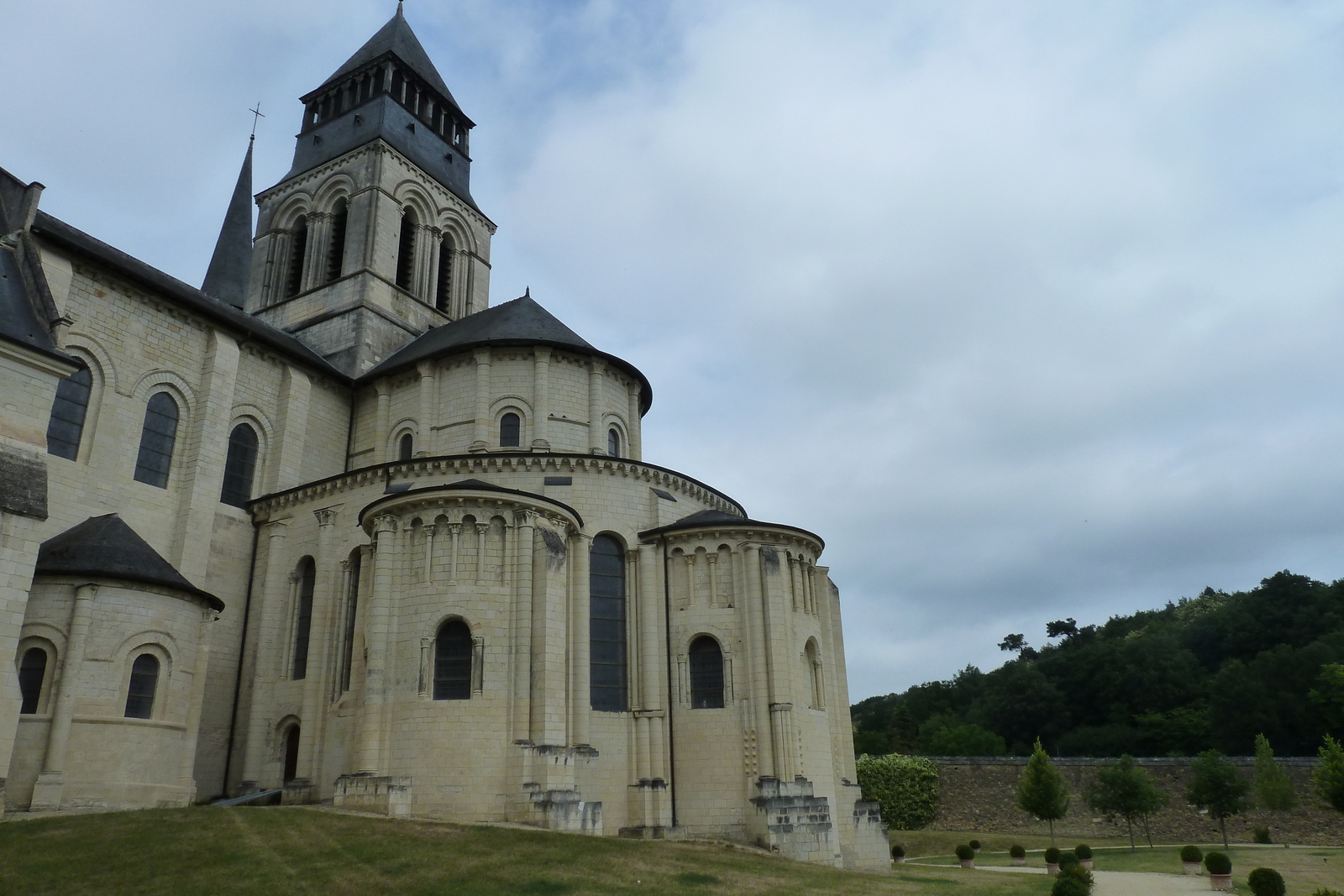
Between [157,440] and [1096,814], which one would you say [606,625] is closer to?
[157,440]

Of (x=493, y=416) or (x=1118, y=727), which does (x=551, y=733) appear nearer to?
(x=493, y=416)

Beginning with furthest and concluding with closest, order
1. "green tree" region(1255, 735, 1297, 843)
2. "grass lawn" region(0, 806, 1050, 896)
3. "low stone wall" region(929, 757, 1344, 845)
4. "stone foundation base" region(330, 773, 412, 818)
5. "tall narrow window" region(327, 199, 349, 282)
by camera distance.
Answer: "tall narrow window" region(327, 199, 349, 282), "low stone wall" region(929, 757, 1344, 845), "green tree" region(1255, 735, 1297, 843), "stone foundation base" region(330, 773, 412, 818), "grass lawn" region(0, 806, 1050, 896)

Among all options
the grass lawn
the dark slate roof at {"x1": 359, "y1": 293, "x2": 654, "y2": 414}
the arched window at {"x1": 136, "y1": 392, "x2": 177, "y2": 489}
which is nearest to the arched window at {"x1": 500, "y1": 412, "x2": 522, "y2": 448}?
the dark slate roof at {"x1": 359, "y1": 293, "x2": 654, "y2": 414}

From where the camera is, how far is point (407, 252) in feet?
120

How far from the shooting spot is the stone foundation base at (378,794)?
17.6 m

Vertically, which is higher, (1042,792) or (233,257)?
(233,257)

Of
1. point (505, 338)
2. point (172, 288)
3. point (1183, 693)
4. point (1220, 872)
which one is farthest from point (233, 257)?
point (1183, 693)

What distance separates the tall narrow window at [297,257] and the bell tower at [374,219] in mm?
48

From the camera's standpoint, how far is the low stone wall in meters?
34.2

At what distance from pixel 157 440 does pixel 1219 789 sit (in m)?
35.5

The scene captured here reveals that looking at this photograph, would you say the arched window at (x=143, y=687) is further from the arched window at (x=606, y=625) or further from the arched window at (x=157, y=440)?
the arched window at (x=606, y=625)

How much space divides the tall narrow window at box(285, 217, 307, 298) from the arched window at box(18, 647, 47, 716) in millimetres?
20793

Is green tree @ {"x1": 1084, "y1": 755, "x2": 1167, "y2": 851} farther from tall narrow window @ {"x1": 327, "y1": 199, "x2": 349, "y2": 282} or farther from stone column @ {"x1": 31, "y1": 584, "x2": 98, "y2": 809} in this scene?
tall narrow window @ {"x1": 327, "y1": 199, "x2": 349, "y2": 282}

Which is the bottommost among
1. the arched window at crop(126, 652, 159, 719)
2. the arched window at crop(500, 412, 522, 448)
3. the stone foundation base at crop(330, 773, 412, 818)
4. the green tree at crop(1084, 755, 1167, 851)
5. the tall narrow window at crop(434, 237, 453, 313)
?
the green tree at crop(1084, 755, 1167, 851)
